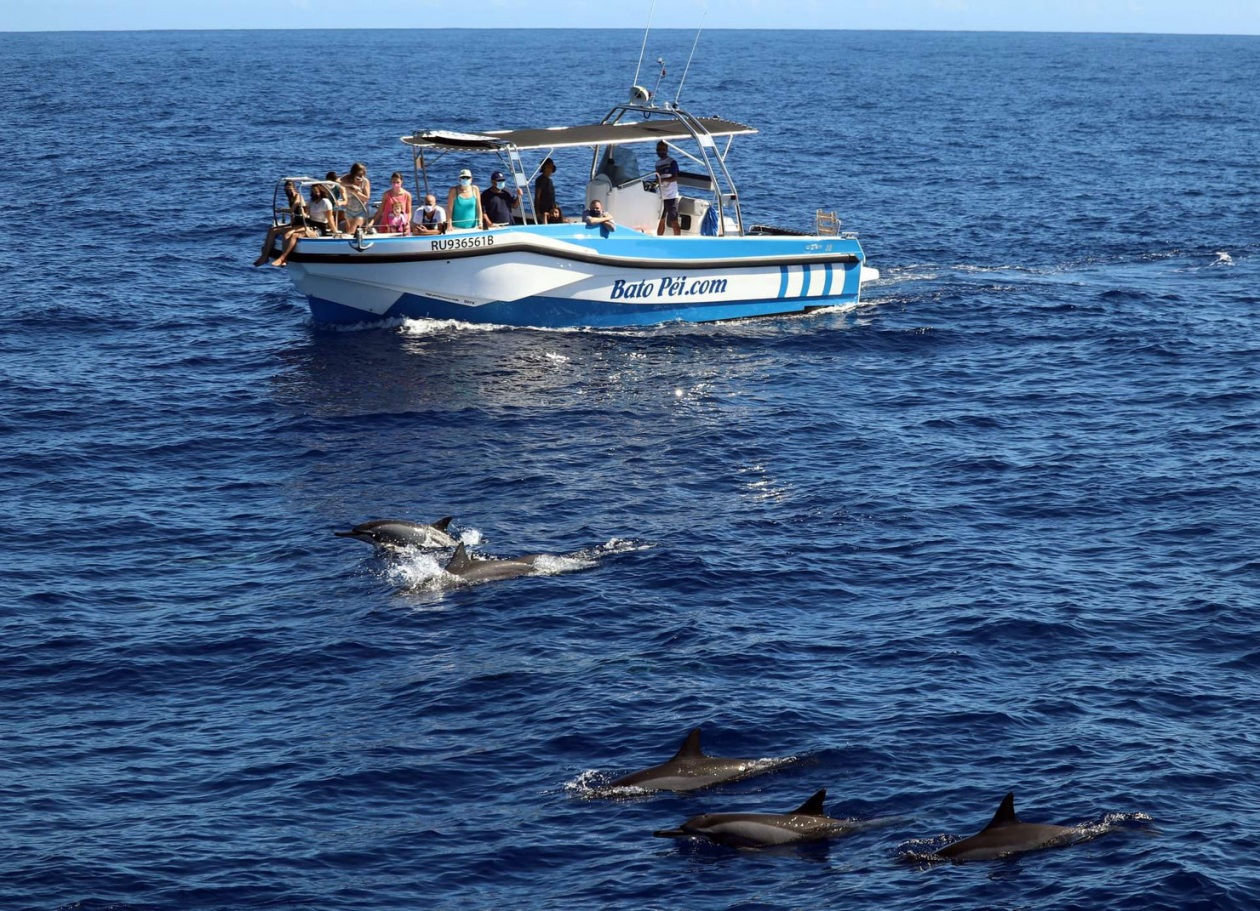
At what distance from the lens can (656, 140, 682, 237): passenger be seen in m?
34.2

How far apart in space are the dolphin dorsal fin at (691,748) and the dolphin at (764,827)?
1.03 metres

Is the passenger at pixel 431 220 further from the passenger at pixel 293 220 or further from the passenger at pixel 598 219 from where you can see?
the passenger at pixel 598 219

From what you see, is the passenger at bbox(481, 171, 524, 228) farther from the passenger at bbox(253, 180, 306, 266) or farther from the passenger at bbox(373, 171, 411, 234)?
the passenger at bbox(253, 180, 306, 266)

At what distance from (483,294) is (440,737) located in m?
16.5

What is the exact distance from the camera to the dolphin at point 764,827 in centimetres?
1528

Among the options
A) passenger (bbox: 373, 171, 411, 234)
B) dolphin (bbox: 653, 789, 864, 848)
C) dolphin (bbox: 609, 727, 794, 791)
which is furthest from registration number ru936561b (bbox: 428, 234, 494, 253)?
dolphin (bbox: 653, 789, 864, 848)

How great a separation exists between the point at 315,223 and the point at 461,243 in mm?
3182

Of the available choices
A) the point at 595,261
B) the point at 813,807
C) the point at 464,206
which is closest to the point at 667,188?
the point at 595,261

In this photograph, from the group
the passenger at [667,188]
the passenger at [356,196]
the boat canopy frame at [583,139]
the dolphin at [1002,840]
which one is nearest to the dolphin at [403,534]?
the dolphin at [1002,840]

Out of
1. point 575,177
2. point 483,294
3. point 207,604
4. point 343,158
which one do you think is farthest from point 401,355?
point 343,158

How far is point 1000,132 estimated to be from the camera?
82.5 m

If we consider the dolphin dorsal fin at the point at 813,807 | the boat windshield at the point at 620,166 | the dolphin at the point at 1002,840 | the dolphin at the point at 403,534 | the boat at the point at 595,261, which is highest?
the boat windshield at the point at 620,166

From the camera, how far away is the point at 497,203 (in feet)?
107

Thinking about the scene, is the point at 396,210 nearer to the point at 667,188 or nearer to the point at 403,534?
the point at 667,188
